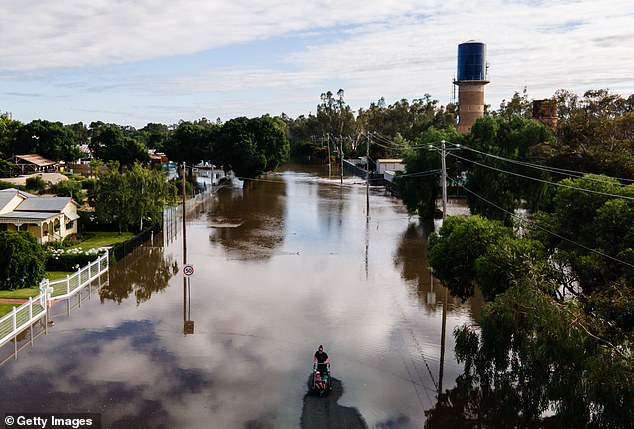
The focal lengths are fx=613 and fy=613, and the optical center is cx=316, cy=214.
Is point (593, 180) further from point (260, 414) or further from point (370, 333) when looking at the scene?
point (260, 414)

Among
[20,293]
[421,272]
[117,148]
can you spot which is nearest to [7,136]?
[117,148]

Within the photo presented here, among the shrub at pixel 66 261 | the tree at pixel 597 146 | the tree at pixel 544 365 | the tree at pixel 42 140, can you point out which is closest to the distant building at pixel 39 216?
the shrub at pixel 66 261

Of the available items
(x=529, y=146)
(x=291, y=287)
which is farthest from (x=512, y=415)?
(x=529, y=146)

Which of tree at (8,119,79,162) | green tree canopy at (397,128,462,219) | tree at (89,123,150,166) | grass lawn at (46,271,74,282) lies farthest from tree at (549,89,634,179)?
tree at (8,119,79,162)

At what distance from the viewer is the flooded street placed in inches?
609

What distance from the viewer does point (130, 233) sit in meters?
41.4

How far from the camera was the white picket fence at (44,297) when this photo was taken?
2050cm

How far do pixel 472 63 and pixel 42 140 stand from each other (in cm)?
6367

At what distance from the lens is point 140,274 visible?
101 ft

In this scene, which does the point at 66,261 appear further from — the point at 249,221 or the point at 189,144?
the point at 189,144

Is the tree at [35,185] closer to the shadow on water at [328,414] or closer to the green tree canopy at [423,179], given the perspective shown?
the green tree canopy at [423,179]

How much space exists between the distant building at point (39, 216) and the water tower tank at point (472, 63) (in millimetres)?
68439

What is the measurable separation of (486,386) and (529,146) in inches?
1172

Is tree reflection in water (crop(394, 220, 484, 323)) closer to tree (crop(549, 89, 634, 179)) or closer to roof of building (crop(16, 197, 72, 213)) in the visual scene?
tree (crop(549, 89, 634, 179))
